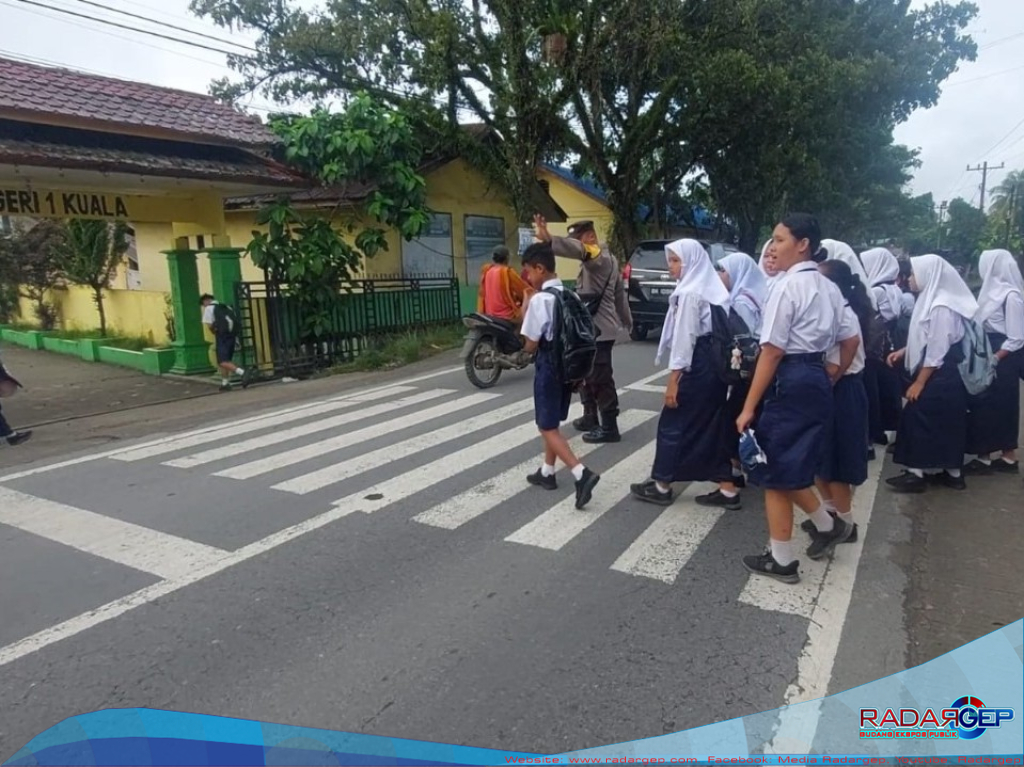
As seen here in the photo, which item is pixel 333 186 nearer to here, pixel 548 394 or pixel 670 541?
pixel 548 394

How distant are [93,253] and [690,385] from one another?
14310 millimetres

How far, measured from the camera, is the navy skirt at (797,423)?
11.5ft

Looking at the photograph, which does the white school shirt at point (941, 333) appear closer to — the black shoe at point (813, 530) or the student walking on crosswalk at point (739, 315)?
the student walking on crosswalk at point (739, 315)

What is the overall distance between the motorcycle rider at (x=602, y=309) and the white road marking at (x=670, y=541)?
1567mm

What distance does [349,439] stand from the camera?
696cm

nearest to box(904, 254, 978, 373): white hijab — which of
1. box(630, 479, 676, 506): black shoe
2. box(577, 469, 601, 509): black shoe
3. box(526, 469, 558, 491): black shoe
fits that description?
box(630, 479, 676, 506): black shoe

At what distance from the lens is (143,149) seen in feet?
31.5

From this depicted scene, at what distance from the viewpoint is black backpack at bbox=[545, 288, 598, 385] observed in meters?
4.67

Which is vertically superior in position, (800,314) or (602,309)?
(800,314)

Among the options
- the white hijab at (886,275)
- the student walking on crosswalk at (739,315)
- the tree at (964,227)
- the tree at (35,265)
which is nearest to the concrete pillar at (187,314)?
the tree at (35,265)

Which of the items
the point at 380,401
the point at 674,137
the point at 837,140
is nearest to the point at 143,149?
the point at 380,401

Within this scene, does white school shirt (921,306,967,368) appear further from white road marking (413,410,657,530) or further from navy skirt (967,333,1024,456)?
white road marking (413,410,657,530)

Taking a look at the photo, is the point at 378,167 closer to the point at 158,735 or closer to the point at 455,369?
the point at 455,369

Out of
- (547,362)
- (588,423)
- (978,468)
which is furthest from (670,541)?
(978,468)
